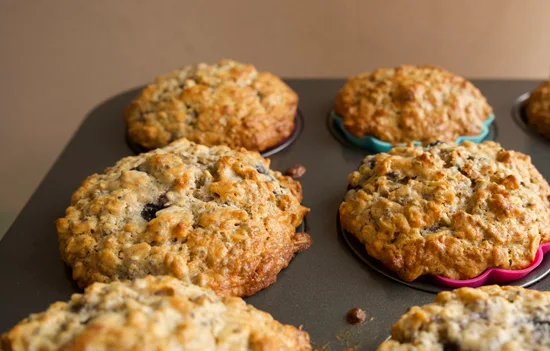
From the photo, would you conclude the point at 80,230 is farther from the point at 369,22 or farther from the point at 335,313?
the point at 369,22

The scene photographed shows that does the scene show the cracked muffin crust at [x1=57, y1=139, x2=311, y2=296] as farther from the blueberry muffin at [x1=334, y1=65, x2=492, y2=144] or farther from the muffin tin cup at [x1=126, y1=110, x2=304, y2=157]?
the blueberry muffin at [x1=334, y1=65, x2=492, y2=144]

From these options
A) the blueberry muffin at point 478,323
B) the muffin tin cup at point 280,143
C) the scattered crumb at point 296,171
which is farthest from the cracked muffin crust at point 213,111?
the blueberry muffin at point 478,323

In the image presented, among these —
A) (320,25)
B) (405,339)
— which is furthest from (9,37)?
(405,339)

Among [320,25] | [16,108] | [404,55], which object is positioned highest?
[320,25]

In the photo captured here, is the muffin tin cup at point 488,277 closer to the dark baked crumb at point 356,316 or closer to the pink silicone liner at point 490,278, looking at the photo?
the pink silicone liner at point 490,278

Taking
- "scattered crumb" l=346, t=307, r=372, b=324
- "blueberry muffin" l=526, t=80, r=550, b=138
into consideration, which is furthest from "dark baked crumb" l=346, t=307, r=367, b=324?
"blueberry muffin" l=526, t=80, r=550, b=138

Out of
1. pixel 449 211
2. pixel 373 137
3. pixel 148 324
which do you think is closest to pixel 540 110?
pixel 373 137
